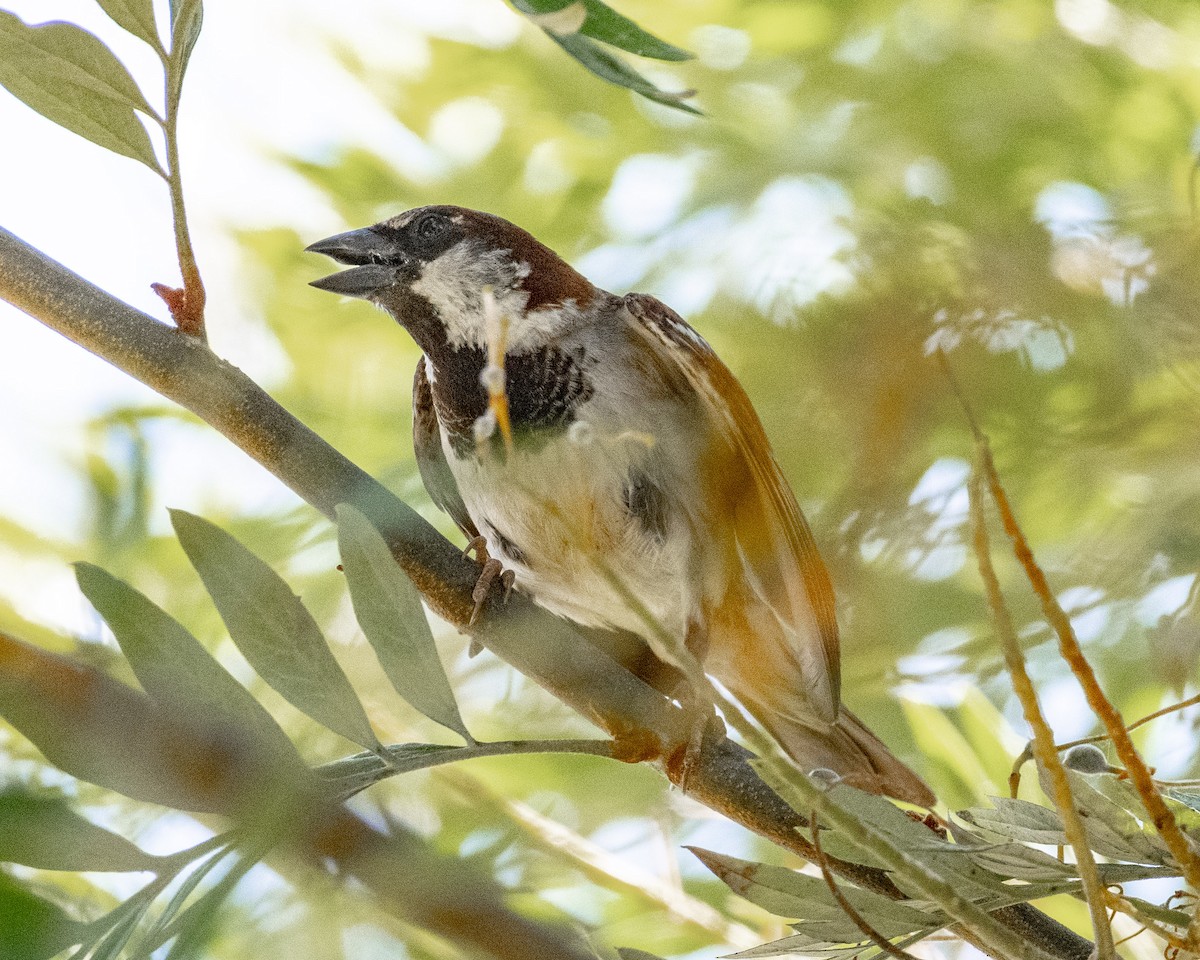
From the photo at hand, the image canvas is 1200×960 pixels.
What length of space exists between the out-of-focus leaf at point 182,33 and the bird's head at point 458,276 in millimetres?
864

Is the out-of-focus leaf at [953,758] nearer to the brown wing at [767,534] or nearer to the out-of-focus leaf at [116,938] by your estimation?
the brown wing at [767,534]

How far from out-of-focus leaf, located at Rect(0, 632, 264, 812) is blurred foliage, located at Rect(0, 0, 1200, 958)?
1.47 ft

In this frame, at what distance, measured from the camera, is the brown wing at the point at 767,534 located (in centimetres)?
162

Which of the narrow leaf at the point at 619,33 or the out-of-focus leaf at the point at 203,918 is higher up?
the narrow leaf at the point at 619,33

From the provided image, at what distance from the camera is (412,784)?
60.6 inches

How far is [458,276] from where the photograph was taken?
75.5 inches

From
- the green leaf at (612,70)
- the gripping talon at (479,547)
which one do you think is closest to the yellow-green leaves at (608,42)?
the green leaf at (612,70)

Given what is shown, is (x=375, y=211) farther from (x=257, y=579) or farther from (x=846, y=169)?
(x=257, y=579)

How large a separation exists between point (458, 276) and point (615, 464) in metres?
0.42

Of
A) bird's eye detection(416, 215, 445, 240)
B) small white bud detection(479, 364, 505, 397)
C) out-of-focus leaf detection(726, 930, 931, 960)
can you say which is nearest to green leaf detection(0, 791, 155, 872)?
small white bud detection(479, 364, 505, 397)

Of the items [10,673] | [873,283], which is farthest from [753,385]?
[10,673]

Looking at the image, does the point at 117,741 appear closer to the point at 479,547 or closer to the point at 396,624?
the point at 396,624

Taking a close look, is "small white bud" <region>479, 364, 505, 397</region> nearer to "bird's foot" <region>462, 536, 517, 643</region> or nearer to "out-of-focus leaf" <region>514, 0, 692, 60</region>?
"out-of-focus leaf" <region>514, 0, 692, 60</region>

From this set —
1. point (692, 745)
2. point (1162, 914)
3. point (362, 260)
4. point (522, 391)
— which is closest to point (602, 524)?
point (522, 391)
